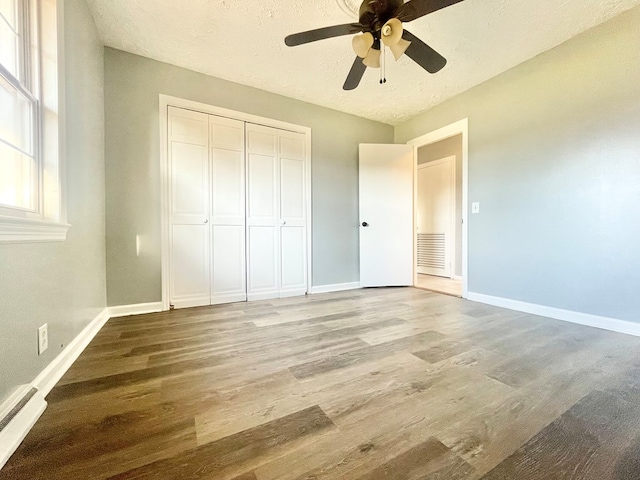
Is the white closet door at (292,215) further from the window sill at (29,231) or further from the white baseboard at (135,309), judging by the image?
the window sill at (29,231)

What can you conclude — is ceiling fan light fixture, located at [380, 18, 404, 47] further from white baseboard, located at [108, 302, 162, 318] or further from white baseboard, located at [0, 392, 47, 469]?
white baseboard, located at [108, 302, 162, 318]

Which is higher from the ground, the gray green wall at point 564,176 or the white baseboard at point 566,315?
the gray green wall at point 564,176

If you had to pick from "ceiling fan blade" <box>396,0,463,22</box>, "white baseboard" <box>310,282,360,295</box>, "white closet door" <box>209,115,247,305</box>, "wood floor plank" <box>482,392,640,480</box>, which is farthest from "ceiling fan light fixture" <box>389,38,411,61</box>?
"white baseboard" <box>310,282,360,295</box>

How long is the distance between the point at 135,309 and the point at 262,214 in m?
1.61

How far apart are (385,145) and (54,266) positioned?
3693 millimetres

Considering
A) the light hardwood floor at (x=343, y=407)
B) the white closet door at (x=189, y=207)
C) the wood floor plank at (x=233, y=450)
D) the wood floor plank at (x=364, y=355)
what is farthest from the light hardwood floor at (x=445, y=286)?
the white closet door at (x=189, y=207)

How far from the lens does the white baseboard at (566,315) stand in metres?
1.94

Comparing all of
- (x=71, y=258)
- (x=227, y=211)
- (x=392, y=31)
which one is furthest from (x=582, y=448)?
(x=227, y=211)

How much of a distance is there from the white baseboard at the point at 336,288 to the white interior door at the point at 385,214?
0.13m

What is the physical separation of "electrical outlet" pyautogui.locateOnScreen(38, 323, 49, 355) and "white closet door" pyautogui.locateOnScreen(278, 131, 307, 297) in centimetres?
213

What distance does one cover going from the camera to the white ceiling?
1.88 m

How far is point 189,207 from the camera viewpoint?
8.70 ft

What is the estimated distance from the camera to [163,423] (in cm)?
99

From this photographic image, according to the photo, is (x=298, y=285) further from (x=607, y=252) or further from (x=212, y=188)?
(x=607, y=252)
